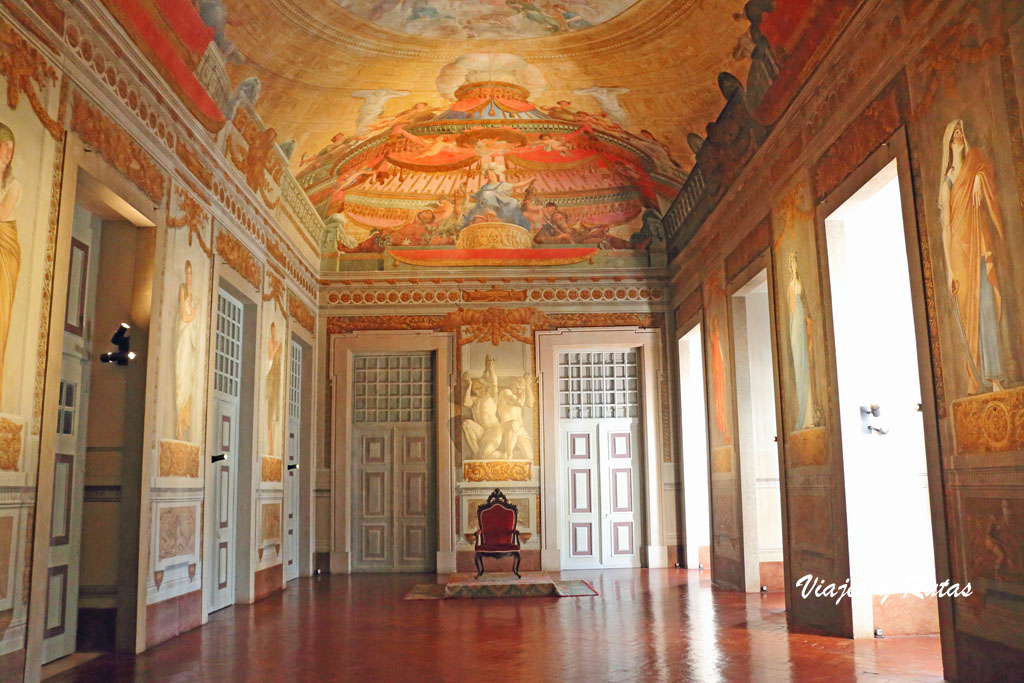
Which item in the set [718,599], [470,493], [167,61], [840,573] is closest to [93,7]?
[167,61]

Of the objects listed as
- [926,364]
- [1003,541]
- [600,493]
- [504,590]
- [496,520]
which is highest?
[926,364]

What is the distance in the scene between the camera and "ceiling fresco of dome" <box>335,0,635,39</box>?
9.66 metres

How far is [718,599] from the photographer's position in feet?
34.0

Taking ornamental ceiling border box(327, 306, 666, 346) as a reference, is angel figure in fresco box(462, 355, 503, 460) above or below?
below

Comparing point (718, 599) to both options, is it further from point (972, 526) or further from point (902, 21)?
point (902, 21)

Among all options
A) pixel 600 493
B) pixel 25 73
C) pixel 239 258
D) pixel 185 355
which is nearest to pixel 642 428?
pixel 600 493

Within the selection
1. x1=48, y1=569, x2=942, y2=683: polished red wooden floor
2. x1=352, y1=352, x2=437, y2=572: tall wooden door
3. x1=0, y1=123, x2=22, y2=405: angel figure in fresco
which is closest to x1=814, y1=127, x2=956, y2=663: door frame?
x1=48, y1=569, x2=942, y2=683: polished red wooden floor

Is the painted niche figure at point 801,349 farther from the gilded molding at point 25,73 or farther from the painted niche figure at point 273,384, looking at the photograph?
the painted niche figure at point 273,384

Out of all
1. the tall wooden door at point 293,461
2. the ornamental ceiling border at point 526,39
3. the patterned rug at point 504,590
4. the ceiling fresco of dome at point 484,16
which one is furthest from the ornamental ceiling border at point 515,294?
the ceiling fresco of dome at point 484,16

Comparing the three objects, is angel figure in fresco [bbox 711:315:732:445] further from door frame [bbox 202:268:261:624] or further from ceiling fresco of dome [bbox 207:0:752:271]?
door frame [bbox 202:268:261:624]

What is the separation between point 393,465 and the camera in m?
15.2

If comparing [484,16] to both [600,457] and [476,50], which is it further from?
[600,457]

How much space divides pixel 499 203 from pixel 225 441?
23.5 ft

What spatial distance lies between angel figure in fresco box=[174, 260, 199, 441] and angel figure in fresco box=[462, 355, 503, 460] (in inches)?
263
